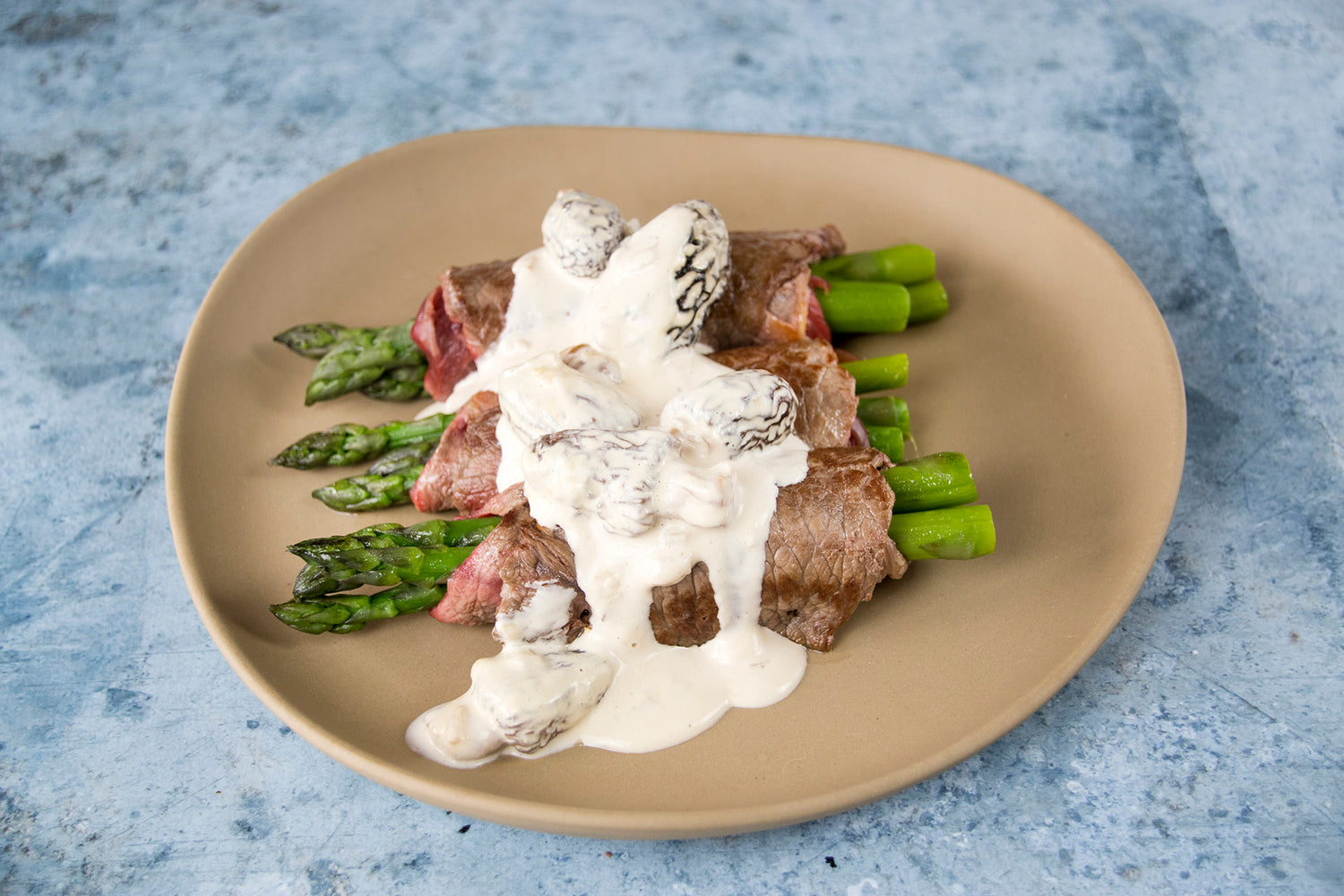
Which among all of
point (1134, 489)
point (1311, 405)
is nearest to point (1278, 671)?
point (1134, 489)

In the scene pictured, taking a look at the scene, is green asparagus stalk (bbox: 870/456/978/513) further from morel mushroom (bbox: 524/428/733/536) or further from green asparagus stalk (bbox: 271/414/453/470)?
green asparagus stalk (bbox: 271/414/453/470)

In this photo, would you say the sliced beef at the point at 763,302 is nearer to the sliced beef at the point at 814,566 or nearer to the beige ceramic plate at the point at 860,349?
the beige ceramic plate at the point at 860,349

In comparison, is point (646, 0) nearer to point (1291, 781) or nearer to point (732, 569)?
point (732, 569)

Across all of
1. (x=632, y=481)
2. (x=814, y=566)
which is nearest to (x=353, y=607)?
(x=632, y=481)

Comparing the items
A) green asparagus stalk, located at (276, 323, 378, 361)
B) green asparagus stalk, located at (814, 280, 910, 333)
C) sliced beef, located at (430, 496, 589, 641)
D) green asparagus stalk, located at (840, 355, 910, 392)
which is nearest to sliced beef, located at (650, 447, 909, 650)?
sliced beef, located at (430, 496, 589, 641)

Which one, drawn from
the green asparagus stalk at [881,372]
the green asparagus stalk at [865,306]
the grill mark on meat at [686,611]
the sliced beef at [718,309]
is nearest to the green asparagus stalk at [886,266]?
the green asparagus stalk at [865,306]

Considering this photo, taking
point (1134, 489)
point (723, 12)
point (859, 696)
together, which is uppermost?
point (723, 12)

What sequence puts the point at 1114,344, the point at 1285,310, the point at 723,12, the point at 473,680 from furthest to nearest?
the point at 723,12 → the point at 1285,310 → the point at 1114,344 → the point at 473,680
